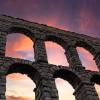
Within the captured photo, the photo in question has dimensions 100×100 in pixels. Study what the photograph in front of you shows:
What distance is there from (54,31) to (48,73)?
6.48 m

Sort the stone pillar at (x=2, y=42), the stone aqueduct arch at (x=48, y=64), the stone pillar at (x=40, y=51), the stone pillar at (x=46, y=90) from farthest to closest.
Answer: the stone pillar at (x=40, y=51), the stone pillar at (x=2, y=42), the stone aqueduct arch at (x=48, y=64), the stone pillar at (x=46, y=90)

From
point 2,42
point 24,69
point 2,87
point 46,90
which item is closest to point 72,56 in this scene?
point 24,69

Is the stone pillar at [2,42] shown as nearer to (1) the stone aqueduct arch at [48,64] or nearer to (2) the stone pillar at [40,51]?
(1) the stone aqueduct arch at [48,64]

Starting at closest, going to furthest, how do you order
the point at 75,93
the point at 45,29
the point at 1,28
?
1. the point at 75,93
2. the point at 1,28
3. the point at 45,29

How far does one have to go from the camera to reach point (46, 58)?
66.7 feet

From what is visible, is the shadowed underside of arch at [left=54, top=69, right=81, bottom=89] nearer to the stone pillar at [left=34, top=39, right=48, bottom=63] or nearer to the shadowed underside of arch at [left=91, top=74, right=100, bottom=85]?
the stone pillar at [left=34, top=39, right=48, bottom=63]

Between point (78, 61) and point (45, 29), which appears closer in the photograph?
point (78, 61)

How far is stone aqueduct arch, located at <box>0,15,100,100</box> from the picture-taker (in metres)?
17.9

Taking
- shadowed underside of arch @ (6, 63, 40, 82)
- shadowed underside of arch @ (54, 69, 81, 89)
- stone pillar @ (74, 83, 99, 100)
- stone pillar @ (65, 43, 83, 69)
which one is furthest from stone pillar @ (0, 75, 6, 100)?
stone pillar @ (65, 43, 83, 69)

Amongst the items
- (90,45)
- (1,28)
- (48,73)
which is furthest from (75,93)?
(1,28)

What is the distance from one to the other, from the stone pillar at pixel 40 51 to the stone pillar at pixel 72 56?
2.64 m

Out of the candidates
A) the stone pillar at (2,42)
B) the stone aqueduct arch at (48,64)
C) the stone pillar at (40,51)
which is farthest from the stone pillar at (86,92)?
the stone pillar at (2,42)

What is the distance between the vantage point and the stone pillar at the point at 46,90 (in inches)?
672

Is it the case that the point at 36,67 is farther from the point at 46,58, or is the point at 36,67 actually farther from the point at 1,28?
the point at 1,28
